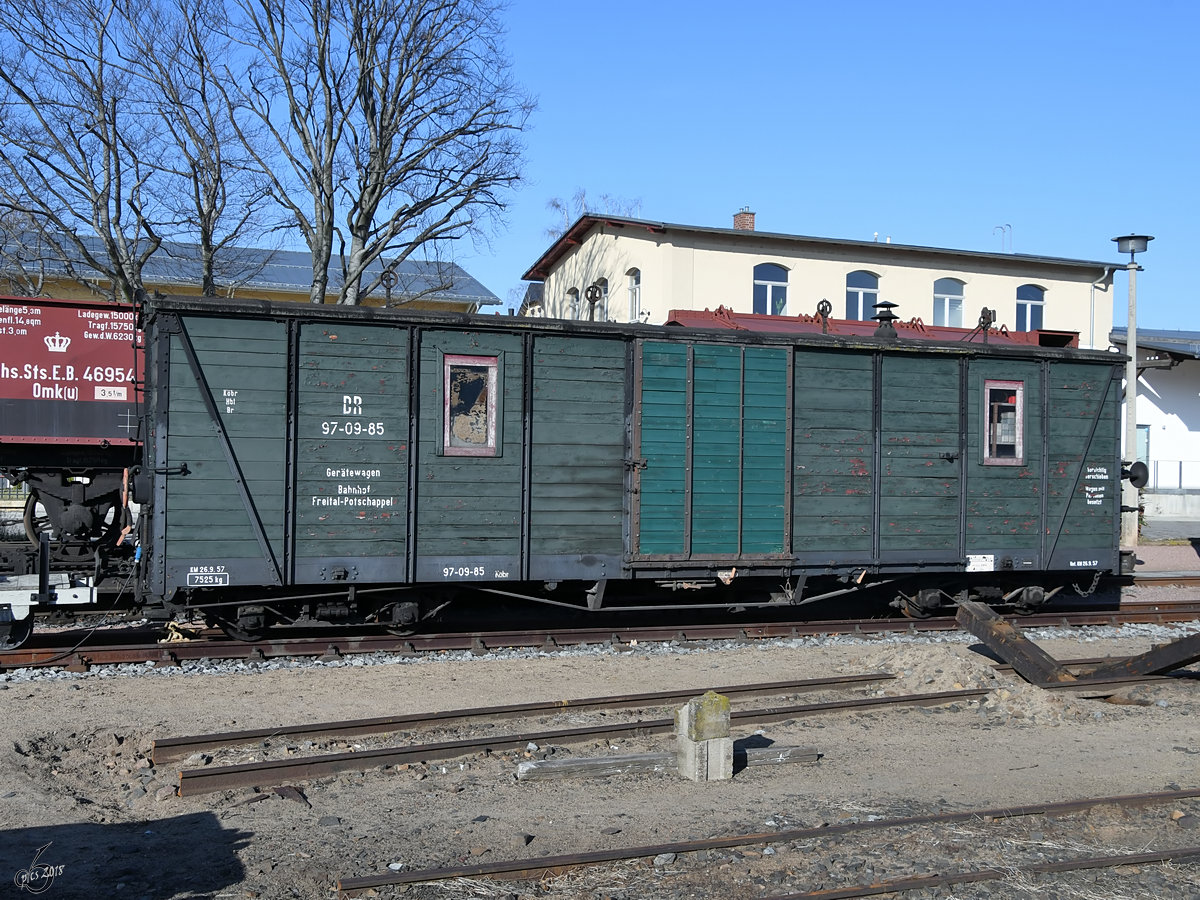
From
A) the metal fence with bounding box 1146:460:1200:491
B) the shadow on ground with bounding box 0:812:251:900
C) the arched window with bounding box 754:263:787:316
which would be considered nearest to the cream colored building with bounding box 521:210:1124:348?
the arched window with bounding box 754:263:787:316

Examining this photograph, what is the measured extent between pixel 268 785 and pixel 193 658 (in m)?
3.86

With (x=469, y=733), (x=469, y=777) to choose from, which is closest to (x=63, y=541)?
(x=469, y=733)

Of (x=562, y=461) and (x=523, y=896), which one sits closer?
(x=523, y=896)

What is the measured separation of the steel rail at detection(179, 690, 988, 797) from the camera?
6188 millimetres

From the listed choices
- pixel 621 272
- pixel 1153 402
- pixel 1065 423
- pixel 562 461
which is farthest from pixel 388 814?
pixel 1153 402

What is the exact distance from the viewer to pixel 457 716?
763 cm

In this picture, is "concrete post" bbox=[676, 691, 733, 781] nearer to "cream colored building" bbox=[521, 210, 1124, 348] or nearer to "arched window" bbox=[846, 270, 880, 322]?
"cream colored building" bbox=[521, 210, 1124, 348]

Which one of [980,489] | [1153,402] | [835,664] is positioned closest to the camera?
[835,664]

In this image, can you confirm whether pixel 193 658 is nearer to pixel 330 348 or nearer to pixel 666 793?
pixel 330 348

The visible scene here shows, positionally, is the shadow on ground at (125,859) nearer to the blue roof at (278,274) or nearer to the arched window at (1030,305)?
the blue roof at (278,274)

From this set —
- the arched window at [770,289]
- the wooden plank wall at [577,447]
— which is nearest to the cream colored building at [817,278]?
the arched window at [770,289]

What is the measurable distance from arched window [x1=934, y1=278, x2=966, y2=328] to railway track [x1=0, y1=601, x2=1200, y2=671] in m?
16.9

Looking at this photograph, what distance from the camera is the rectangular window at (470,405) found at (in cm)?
1019

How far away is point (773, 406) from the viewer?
11.1 meters
